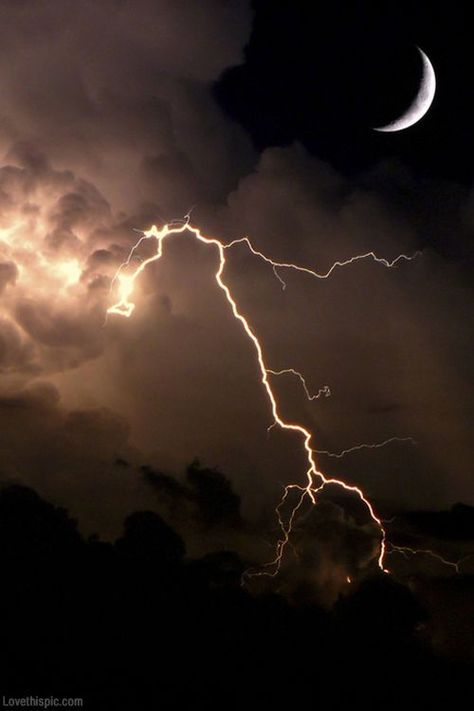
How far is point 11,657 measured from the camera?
17.9 meters

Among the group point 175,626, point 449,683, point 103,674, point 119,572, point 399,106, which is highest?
point 399,106

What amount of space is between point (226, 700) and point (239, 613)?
15.4 feet

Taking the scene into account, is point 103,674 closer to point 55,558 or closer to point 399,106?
point 55,558

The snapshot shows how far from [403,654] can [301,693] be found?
21.5 ft

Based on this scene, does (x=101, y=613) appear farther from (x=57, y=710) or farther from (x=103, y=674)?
(x=57, y=710)

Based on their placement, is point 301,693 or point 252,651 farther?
point 252,651

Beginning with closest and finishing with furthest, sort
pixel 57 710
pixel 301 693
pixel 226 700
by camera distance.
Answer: pixel 57 710, pixel 226 700, pixel 301 693

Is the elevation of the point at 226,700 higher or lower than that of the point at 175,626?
lower

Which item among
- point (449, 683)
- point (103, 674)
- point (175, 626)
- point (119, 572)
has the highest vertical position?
point (119, 572)

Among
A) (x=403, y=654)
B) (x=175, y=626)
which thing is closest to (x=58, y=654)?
(x=175, y=626)

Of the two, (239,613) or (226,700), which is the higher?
(239,613)

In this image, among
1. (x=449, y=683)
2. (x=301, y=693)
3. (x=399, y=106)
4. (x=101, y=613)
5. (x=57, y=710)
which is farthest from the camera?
(x=449, y=683)

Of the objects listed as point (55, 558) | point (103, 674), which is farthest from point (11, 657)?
point (55, 558)

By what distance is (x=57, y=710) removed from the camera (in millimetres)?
15094
